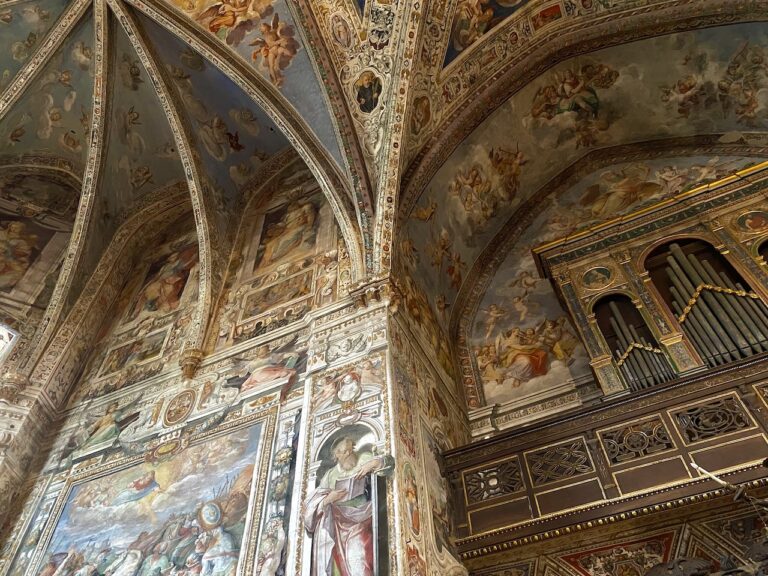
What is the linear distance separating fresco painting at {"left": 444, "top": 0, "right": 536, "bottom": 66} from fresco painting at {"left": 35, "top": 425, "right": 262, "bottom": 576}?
6133 millimetres

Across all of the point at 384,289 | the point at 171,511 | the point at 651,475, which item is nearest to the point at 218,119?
the point at 384,289

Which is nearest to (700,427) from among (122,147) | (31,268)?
(122,147)

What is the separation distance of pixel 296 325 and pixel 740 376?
5.02 meters

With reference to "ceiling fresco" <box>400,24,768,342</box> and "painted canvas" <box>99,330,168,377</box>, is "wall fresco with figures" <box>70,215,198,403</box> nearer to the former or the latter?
"painted canvas" <box>99,330,168,377</box>

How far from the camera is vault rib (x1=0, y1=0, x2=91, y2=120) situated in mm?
10469

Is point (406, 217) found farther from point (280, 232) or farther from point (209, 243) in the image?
point (209, 243)

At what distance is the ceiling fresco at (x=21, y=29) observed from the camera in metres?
10.3

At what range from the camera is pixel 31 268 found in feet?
37.6

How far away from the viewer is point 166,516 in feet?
→ 21.1

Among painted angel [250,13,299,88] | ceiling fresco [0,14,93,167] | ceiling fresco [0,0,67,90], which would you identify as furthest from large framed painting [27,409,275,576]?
A: ceiling fresco [0,0,67,90]

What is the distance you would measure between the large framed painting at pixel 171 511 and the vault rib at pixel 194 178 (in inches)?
105

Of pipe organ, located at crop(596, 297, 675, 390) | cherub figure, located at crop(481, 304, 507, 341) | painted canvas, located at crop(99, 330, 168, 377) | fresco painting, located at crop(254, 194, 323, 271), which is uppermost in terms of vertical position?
fresco painting, located at crop(254, 194, 323, 271)

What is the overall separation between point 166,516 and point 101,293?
5754 mm

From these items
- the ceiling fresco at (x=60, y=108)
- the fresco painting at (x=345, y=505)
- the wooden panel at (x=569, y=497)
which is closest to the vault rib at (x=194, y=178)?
the ceiling fresco at (x=60, y=108)
